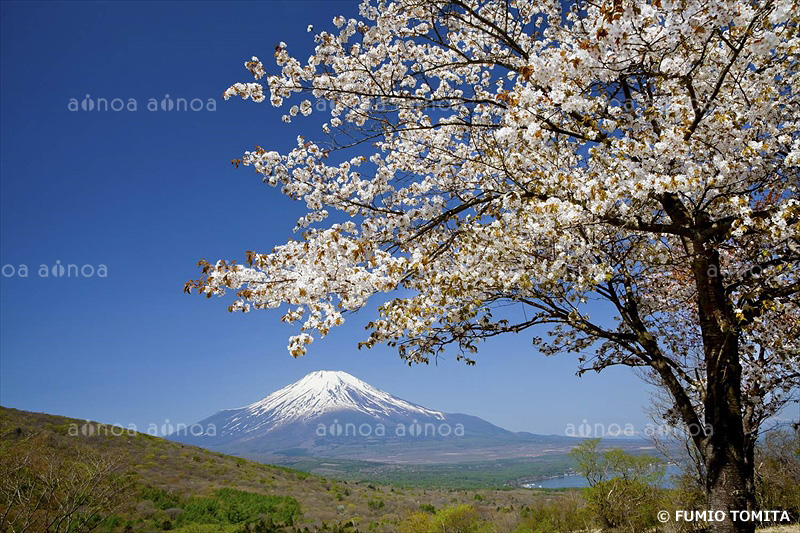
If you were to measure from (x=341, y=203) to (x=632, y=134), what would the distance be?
3221 mm

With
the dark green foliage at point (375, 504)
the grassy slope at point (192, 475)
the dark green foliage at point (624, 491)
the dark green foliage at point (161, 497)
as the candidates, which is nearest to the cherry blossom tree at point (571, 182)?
the dark green foliage at point (624, 491)

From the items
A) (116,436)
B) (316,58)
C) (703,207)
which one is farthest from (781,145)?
(116,436)

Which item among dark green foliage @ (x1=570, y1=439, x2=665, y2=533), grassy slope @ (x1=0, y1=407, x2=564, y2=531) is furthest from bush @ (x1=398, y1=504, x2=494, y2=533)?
grassy slope @ (x1=0, y1=407, x2=564, y2=531)

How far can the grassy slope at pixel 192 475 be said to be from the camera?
28.0 m

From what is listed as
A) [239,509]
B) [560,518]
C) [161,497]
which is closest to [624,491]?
[560,518]

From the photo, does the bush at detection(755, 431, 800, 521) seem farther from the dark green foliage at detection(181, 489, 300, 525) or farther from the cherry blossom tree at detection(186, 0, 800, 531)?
the dark green foliage at detection(181, 489, 300, 525)

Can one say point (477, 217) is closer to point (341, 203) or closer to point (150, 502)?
point (341, 203)

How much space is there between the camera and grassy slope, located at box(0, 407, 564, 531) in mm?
28047

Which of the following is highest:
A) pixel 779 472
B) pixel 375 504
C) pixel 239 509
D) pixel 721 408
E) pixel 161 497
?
pixel 721 408

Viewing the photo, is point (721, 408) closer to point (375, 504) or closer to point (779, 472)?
point (779, 472)

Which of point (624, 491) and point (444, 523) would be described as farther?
point (444, 523)

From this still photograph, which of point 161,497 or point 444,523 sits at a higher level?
point 444,523

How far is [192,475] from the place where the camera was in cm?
3325

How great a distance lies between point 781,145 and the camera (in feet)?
14.5
